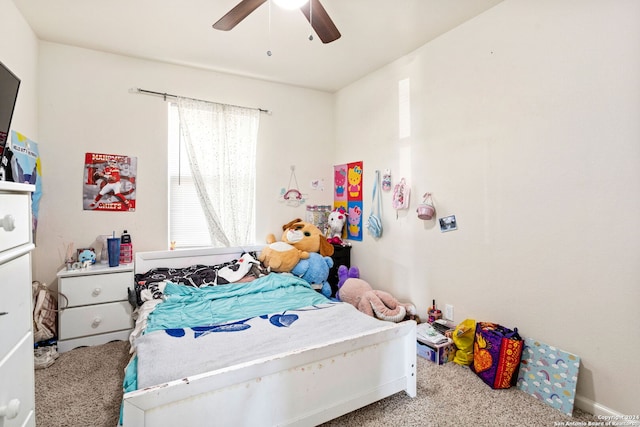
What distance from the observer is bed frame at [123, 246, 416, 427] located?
1167 millimetres

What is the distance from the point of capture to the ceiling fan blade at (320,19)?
180 centimetres

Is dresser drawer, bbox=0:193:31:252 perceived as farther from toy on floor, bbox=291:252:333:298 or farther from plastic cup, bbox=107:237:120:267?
toy on floor, bbox=291:252:333:298

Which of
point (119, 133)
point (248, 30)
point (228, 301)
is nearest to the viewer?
point (228, 301)

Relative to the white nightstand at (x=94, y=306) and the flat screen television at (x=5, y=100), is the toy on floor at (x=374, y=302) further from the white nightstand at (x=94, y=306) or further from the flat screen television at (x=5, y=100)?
the flat screen television at (x=5, y=100)

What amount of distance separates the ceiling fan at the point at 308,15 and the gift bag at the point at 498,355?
225 centimetres

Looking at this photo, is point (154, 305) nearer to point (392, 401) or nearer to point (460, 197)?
point (392, 401)

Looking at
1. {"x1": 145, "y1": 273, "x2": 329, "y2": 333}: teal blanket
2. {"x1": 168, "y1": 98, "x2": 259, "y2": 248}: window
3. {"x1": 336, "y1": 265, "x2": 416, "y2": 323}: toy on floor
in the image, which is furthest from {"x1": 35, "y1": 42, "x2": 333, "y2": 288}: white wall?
{"x1": 336, "y1": 265, "x2": 416, "y2": 323}: toy on floor

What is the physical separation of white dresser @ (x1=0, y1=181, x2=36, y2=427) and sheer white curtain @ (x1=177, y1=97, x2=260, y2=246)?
2.23 metres

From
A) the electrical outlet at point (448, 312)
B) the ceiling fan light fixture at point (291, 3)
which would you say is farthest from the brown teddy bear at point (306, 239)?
the ceiling fan light fixture at point (291, 3)

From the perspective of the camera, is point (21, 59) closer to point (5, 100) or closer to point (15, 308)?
point (5, 100)

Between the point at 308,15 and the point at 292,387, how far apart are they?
6.91 ft

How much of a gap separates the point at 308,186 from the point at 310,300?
1796mm

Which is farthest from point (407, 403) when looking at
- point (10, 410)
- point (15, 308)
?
point (15, 308)

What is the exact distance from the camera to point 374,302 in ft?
9.39
